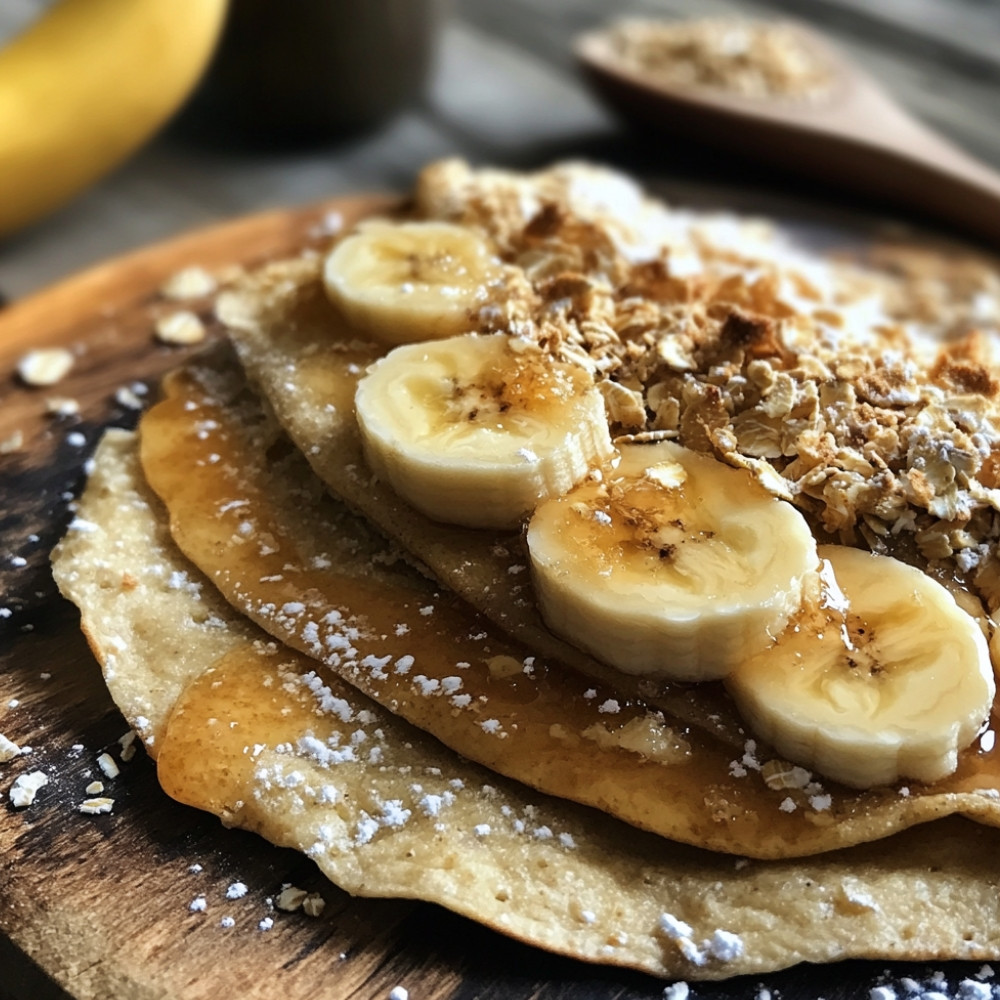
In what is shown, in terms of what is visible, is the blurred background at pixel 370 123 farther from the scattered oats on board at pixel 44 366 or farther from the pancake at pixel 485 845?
the pancake at pixel 485 845

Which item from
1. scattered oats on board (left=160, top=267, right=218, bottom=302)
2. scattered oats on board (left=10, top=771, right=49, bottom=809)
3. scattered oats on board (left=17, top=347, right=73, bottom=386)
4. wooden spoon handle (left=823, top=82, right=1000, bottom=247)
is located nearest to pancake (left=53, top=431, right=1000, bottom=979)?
scattered oats on board (left=10, top=771, right=49, bottom=809)

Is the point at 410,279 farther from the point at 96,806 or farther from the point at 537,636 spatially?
the point at 96,806

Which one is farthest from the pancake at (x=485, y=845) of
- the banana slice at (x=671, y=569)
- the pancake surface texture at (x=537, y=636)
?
the banana slice at (x=671, y=569)

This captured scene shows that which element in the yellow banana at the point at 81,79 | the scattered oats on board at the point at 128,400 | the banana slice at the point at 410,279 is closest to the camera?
the banana slice at the point at 410,279

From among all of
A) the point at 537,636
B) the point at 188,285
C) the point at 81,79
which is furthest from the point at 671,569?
the point at 81,79

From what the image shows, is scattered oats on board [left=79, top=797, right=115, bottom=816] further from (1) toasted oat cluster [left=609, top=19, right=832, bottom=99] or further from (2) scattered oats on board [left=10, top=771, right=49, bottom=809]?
(1) toasted oat cluster [left=609, top=19, right=832, bottom=99]

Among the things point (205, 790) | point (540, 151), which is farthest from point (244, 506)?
point (540, 151)
